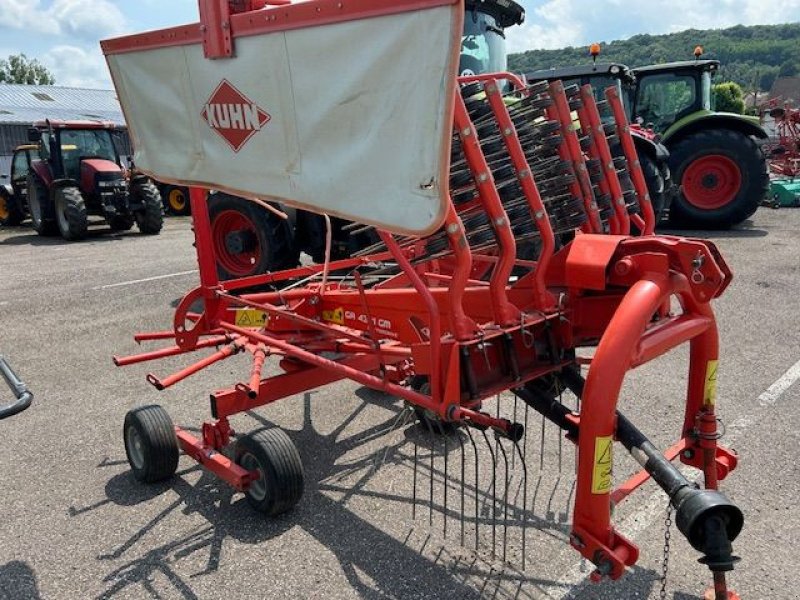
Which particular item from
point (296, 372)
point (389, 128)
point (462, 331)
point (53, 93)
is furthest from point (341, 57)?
point (53, 93)

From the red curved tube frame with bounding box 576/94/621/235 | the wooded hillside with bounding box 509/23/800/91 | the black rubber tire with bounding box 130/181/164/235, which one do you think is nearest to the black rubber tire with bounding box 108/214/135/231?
the black rubber tire with bounding box 130/181/164/235

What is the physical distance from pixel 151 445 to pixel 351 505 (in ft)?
3.21

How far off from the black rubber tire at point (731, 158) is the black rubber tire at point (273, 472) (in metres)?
9.20

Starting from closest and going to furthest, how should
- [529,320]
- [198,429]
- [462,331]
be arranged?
[462,331] < [529,320] < [198,429]

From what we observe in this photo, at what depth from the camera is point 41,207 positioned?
40.1 ft

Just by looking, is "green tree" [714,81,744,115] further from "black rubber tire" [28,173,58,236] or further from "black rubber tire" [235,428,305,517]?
"black rubber tire" [235,428,305,517]

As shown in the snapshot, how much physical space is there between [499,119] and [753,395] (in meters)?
2.79

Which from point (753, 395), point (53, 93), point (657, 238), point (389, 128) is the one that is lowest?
point (753, 395)

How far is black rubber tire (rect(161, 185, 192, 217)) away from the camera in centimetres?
1627

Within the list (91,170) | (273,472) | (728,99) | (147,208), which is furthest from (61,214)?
(728,99)

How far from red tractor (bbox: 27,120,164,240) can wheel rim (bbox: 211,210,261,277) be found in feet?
21.0

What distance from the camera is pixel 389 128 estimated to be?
1.88 m

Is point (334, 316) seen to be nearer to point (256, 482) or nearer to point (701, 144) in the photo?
point (256, 482)

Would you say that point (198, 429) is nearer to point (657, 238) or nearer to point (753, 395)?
point (657, 238)
